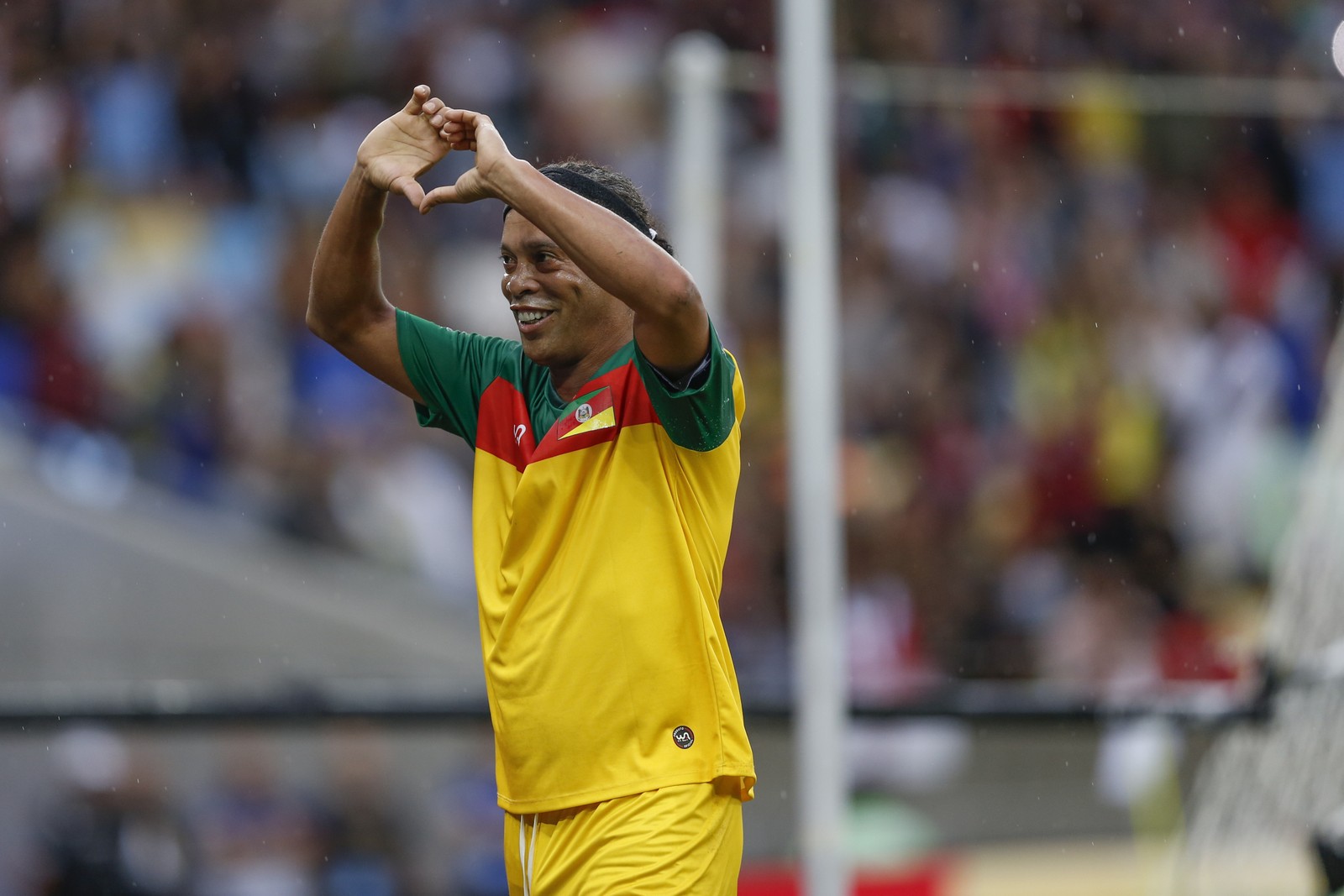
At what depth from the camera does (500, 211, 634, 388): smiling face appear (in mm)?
3455

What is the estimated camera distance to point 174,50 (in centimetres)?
1091

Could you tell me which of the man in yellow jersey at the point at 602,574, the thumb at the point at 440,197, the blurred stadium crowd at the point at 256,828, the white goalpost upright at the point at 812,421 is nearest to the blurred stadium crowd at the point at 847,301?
the blurred stadium crowd at the point at 256,828

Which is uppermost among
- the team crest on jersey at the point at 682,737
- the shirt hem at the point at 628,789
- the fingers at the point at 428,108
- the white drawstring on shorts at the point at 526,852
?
the fingers at the point at 428,108

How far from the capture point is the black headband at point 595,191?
3.51m

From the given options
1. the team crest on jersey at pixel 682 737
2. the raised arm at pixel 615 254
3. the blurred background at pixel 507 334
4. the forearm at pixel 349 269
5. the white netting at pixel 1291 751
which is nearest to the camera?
the raised arm at pixel 615 254

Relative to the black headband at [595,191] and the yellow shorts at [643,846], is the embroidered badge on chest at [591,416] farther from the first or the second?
the yellow shorts at [643,846]

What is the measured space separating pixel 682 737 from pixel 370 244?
3.75 feet

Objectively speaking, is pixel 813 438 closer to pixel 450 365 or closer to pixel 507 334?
pixel 450 365

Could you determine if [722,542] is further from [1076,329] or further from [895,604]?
[1076,329]

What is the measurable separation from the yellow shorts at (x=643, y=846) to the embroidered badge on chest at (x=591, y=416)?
651 mm

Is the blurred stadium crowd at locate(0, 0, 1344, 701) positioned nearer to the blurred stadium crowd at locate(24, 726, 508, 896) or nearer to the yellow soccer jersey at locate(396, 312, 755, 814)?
the blurred stadium crowd at locate(24, 726, 508, 896)

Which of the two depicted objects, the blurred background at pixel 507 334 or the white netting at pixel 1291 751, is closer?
the white netting at pixel 1291 751

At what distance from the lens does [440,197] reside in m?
3.30

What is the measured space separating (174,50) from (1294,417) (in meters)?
6.65
